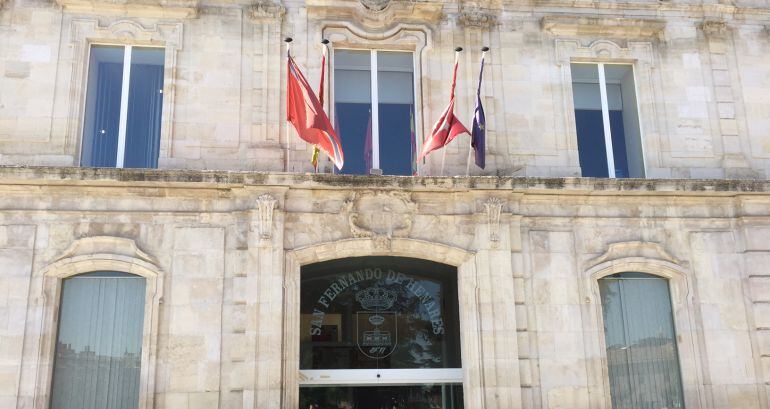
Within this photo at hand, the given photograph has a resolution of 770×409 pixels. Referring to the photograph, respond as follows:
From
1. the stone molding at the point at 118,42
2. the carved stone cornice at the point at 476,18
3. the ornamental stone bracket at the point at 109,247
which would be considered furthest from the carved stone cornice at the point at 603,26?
the ornamental stone bracket at the point at 109,247

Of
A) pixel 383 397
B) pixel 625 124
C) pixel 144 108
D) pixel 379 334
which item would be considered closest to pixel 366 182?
pixel 379 334

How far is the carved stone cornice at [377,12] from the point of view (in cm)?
1371

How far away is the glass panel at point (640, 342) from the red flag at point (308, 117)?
5061 mm

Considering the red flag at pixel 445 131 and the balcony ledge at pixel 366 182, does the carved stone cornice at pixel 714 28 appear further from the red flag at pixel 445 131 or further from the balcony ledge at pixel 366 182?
Result: the red flag at pixel 445 131

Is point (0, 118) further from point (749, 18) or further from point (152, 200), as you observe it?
point (749, 18)

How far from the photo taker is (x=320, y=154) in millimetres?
13055

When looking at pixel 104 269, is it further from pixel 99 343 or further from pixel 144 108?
pixel 144 108

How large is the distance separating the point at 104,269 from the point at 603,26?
9721 mm

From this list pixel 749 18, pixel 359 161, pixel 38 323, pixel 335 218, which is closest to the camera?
pixel 38 323

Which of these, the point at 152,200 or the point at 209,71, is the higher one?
the point at 209,71

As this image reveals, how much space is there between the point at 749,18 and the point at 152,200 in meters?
11.5

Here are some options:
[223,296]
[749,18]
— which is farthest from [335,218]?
[749,18]

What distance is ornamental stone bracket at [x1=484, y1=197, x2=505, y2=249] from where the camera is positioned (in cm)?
1245

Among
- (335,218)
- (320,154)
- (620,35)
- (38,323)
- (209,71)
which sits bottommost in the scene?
(38,323)
